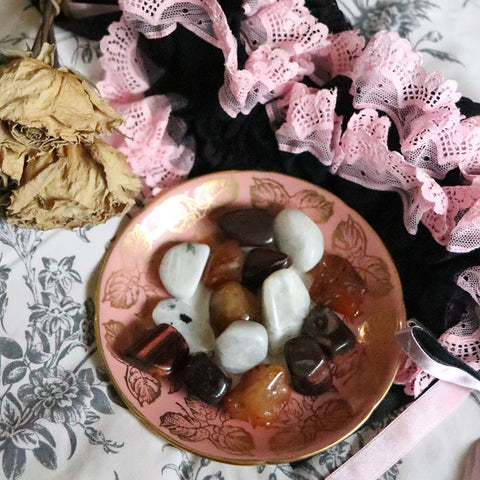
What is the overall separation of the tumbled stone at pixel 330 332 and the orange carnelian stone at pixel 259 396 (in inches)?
1.7

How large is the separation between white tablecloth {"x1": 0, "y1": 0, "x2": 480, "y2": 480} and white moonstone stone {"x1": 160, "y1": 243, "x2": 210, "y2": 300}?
66 mm

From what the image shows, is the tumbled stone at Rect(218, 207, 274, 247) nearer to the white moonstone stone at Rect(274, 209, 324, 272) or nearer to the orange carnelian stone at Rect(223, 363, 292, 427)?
the white moonstone stone at Rect(274, 209, 324, 272)

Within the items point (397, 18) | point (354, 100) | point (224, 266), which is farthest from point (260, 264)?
point (397, 18)

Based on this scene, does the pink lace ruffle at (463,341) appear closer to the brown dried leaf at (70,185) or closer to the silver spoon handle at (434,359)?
the silver spoon handle at (434,359)

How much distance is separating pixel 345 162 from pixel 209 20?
0.17 m

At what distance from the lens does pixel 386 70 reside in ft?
1.63

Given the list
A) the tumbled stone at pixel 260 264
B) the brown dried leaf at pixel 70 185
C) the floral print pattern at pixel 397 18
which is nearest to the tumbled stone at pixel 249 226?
the tumbled stone at pixel 260 264

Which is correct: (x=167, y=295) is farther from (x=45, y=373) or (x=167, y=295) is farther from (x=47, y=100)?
(x=47, y=100)

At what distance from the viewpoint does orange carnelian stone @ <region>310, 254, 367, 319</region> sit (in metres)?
0.54

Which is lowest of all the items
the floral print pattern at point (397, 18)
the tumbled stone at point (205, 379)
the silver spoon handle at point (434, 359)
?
the tumbled stone at point (205, 379)

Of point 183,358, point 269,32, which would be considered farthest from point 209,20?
point 183,358

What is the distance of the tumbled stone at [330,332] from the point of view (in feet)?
1.68

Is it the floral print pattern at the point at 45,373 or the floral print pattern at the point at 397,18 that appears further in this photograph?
the floral print pattern at the point at 397,18

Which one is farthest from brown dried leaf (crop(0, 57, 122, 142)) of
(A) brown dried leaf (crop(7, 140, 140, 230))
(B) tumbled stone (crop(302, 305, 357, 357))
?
(B) tumbled stone (crop(302, 305, 357, 357))
